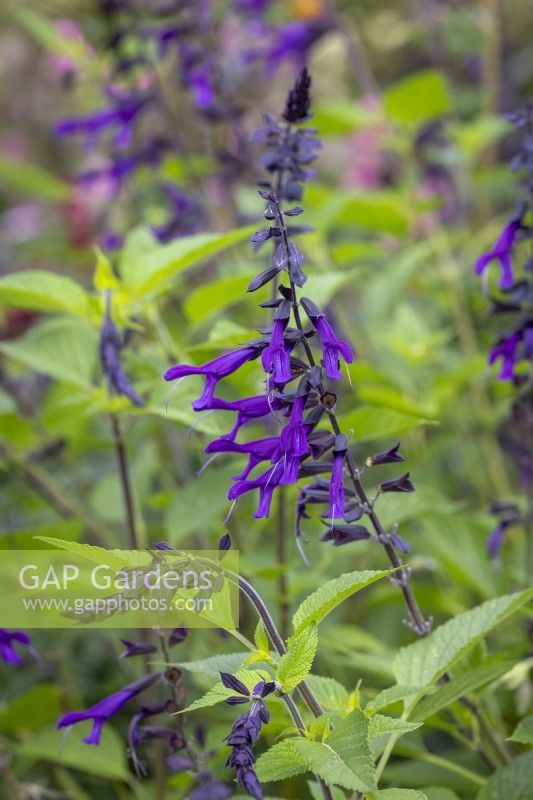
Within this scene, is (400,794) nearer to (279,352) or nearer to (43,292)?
(279,352)

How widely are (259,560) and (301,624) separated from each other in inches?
33.8

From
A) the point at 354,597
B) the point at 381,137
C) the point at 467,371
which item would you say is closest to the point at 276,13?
the point at 381,137

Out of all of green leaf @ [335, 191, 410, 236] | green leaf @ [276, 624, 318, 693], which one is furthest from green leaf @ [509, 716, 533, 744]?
green leaf @ [335, 191, 410, 236]

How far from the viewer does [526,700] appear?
1555 mm

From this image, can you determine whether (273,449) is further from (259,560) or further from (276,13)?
(276,13)

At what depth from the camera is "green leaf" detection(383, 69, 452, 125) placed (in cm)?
223

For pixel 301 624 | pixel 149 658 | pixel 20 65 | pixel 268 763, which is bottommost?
pixel 268 763

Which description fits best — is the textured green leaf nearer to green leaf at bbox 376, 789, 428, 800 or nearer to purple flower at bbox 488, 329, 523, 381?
green leaf at bbox 376, 789, 428, 800

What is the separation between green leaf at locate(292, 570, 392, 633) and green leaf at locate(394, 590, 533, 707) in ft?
0.73

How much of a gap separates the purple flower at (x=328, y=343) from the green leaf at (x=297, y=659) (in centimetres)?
28

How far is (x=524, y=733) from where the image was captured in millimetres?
1128

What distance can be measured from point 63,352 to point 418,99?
1.17m

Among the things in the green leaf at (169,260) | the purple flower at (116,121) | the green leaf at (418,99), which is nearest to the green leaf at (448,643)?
the green leaf at (169,260)

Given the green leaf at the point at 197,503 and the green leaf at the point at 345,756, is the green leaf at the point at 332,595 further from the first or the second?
the green leaf at the point at 197,503
